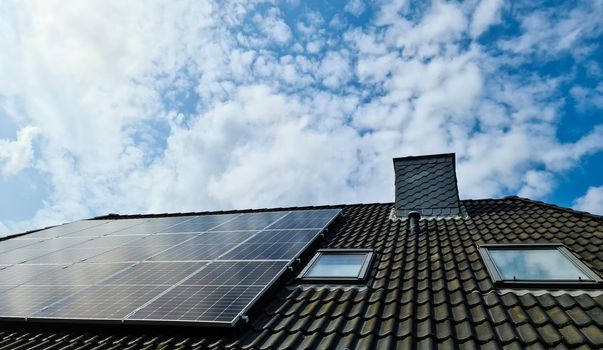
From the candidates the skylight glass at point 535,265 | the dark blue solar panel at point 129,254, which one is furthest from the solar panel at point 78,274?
the skylight glass at point 535,265

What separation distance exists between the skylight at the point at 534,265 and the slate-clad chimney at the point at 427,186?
2.59 meters

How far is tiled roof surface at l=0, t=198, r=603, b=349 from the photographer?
3979 mm

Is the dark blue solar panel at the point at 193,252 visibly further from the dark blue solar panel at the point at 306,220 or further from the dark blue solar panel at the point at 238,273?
the dark blue solar panel at the point at 306,220

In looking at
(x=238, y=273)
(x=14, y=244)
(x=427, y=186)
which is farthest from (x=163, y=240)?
(x=427, y=186)

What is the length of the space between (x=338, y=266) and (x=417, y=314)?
1998mm

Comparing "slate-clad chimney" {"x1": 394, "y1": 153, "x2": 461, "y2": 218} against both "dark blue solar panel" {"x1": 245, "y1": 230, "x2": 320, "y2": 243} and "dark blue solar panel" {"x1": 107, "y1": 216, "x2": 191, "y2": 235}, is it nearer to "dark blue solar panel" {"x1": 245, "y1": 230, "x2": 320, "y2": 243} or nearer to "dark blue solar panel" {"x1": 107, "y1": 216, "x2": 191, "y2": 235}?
"dark blue solar panel" {"x1": 245, "y1": 230, "x2": 320, "y2": 243}

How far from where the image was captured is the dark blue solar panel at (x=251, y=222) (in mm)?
9156

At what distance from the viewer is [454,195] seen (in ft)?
30.6

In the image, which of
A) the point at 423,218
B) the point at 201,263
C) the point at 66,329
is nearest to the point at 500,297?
the point at 423,218

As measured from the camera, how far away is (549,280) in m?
4.93

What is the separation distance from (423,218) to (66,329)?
291 inches

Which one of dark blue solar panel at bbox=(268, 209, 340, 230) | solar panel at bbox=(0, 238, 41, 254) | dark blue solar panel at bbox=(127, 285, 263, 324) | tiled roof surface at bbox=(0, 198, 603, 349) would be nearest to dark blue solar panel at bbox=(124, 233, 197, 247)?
dark blue solar panel at bbox=(268, 209, 340, 230)

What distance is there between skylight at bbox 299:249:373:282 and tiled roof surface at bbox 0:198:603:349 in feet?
0.62

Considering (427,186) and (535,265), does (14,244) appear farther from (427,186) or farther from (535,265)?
(535,265)
